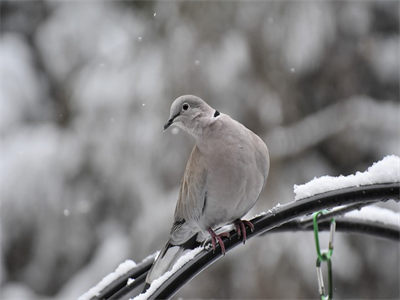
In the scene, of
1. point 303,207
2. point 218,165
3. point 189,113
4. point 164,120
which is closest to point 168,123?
point 189,113

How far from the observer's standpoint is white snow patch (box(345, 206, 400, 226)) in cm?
144

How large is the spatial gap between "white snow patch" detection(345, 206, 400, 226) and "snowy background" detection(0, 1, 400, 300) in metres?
1.63

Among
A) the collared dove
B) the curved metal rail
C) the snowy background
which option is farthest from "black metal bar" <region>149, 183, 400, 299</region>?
the snowy background

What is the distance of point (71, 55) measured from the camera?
4.23 m

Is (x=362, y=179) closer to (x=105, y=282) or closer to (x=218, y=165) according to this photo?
(x=218, y=165)

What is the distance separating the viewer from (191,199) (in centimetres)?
155

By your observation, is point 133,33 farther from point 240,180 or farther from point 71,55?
point 240,180

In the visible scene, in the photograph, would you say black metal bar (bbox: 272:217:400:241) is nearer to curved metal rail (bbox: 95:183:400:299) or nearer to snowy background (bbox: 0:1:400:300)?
curved metal rail (bbox: 95:183:400:299)

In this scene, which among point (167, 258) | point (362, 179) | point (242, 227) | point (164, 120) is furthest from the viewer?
point (164, 120)

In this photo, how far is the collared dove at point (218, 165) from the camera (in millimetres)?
1438

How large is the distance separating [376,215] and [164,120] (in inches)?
85.3

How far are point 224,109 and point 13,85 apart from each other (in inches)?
74.7

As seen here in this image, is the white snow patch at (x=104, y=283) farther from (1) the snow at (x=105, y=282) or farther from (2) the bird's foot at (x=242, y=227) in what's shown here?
(2) the bird's foot at (x=242, y=227)

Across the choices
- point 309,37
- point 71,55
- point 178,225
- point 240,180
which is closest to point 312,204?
point 240,180
